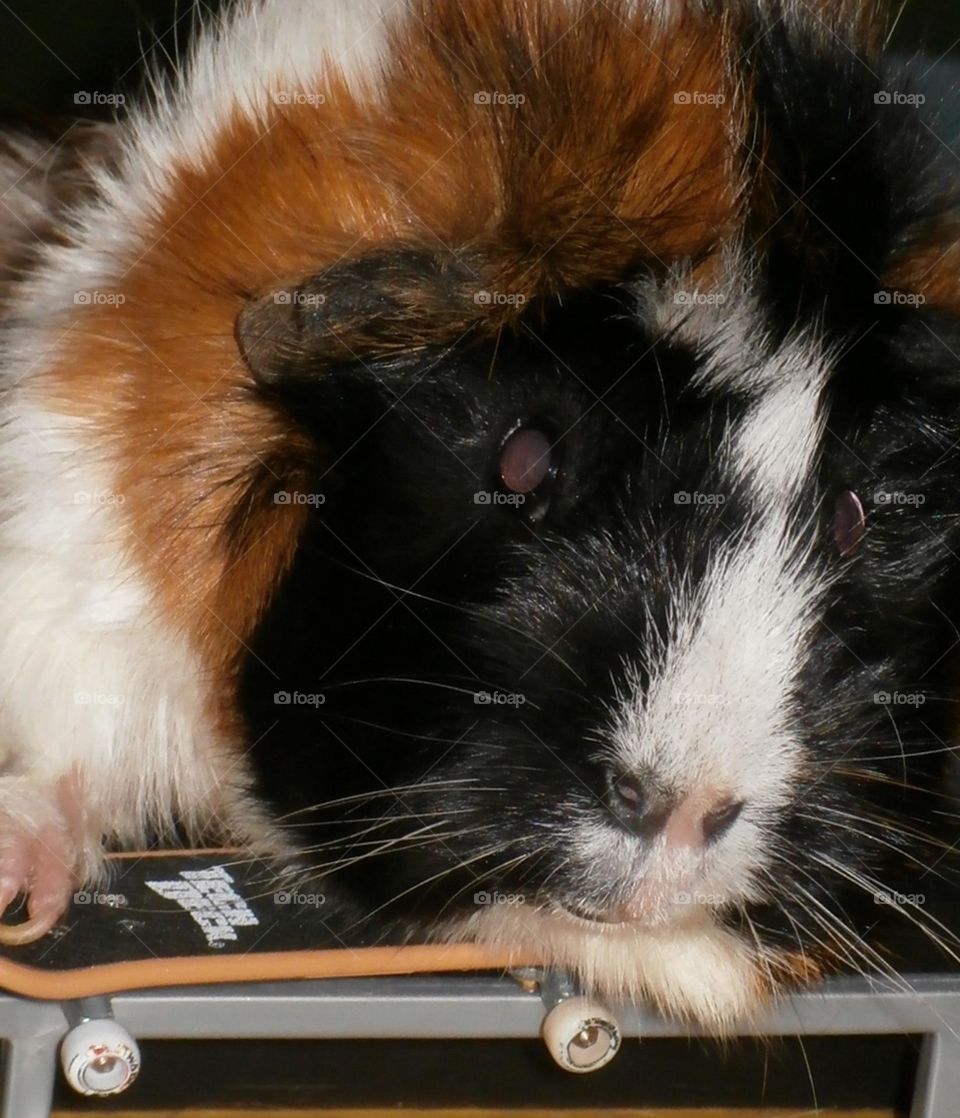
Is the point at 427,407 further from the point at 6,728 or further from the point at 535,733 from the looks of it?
the point at 6,728

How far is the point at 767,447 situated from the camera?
1156mm

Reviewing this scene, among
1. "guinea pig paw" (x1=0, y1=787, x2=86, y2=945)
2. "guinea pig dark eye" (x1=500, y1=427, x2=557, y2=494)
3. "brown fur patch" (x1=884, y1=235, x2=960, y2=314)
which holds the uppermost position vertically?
"guinea pig dark eye" (x1=500, y1=427, x2=557, y2=494)

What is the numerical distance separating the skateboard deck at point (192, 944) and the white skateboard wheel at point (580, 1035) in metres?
0.06

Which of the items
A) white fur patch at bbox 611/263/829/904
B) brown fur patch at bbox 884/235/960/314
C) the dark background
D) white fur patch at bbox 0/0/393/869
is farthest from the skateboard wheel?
the dark background

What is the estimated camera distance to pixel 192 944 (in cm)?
123

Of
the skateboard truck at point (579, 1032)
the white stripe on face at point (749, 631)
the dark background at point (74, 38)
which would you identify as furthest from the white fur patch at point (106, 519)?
the dark background at point (74, 38)

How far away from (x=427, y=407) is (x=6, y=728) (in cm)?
62

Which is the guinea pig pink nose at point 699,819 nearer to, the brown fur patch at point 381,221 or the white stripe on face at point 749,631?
the white stripe on face at point 749,631

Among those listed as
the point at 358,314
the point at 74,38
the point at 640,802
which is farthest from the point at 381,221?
the point at 74,38

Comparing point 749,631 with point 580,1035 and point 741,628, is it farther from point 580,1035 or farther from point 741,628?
point 580,1035

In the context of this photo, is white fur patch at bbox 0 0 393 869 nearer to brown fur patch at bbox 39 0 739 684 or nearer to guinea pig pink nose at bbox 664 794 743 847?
brown fur patch at bbox 39 0 739 684

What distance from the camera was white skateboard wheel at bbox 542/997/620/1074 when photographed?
4.19ft

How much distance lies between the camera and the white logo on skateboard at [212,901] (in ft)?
4.16

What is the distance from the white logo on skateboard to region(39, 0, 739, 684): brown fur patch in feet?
0.67
